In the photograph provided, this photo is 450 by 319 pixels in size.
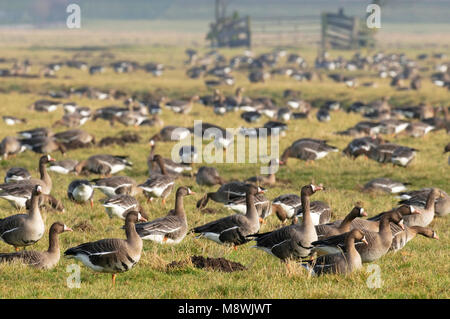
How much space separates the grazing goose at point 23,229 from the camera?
12461 millimetres

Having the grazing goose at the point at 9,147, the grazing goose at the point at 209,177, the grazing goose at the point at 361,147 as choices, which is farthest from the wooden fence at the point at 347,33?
the grazing goose at the point at 209,177

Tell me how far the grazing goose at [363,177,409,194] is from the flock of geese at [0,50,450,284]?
0.03m

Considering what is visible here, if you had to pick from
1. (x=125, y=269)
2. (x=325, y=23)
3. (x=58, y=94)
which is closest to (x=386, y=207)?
(x=125, y=269)

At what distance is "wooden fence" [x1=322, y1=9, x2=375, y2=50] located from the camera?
9825 centimetres

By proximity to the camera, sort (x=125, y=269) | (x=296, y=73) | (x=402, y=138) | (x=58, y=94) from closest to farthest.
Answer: (x=125, y=269)
(x=402, y=138)
(x=58, y=94)
(x=296, y=73)

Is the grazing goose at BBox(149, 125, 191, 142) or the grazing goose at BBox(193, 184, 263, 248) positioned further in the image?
the grazing goose at BBox(149, 125, 191, 142)

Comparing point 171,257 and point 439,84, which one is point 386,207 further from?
point 439,84

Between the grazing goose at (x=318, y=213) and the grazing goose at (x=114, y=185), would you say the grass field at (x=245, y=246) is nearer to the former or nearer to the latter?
the grazing goose at (x=114, y=185)

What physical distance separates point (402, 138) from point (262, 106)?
10121mm

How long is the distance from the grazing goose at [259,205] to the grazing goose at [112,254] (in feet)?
17.0

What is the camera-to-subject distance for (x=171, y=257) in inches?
498

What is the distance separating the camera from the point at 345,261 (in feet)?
35.2

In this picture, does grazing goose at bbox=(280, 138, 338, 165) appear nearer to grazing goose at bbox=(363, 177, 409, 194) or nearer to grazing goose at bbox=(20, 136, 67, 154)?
grazing goose at bbox=(363, 177, 409, 194)

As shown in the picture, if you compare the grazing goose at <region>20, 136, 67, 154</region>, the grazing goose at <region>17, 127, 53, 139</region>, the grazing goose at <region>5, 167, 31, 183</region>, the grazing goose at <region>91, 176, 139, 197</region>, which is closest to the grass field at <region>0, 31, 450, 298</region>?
the grazing goose at <region>20, 136, 67, 154</region>
